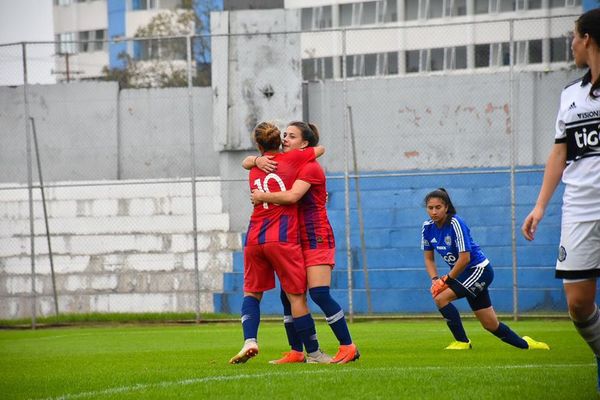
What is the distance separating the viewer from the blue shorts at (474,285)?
1070 centimetres

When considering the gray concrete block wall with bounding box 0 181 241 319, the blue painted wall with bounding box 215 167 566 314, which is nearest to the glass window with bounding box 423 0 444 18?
the blue painted wall with bounding box 215 167 566 314

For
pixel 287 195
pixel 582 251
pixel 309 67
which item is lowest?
pixel 582 251

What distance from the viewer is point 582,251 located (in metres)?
6.11

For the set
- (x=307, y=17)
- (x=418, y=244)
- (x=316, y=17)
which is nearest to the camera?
(x=418, y=244)

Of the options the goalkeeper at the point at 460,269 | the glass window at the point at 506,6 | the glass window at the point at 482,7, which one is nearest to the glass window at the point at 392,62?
the glass window at the point at 482,7

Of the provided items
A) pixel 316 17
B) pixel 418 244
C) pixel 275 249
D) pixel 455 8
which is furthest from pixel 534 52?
pixel 275 249

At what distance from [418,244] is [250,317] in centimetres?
1157

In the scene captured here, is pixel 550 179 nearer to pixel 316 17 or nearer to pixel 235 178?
pixel 235 178

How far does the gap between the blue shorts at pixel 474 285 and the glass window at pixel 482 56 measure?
108ft

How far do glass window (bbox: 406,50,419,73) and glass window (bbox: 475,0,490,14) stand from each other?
3.07 metres

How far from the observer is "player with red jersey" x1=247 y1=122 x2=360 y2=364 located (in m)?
9.14

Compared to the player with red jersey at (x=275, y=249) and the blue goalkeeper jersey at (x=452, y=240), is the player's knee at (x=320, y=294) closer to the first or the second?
the player with red jersey at (x=275, y=249)

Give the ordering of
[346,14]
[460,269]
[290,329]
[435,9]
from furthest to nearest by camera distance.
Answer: [346,14] → [435,9] → [460,269] → [290,329]

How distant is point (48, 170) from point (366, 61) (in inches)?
1163
